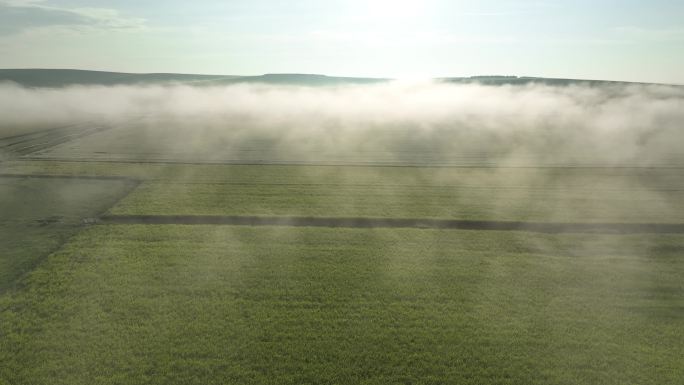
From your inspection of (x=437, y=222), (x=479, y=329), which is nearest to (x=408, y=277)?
(x=479, y=329)

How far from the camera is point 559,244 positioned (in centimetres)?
2984

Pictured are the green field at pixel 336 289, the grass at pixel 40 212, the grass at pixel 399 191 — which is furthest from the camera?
the grass at pixel 399 191

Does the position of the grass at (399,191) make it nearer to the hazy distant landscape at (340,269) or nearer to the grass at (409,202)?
the grass at (409,202)

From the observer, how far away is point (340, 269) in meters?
25.8

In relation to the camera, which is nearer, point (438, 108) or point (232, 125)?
point (232, 125)

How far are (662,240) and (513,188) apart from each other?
51.4 ft

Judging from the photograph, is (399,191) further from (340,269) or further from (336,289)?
(336,289)

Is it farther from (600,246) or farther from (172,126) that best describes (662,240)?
(172,126)

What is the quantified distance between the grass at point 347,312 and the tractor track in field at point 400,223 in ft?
7.41

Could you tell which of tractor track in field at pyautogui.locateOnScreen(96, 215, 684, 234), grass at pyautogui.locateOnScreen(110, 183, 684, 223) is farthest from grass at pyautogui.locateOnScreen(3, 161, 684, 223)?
tractor track in field at pyautogui.locateOnScreen(96, 215, 684, 234)

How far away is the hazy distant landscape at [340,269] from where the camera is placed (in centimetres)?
1778

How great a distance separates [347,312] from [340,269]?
189 inches

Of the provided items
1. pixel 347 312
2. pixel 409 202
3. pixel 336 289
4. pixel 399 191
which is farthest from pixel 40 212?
pixel 399 191

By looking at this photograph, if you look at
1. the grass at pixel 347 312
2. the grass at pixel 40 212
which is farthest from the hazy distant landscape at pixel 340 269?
the grass at pixel 40 212
